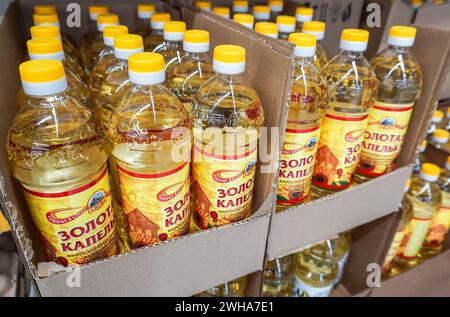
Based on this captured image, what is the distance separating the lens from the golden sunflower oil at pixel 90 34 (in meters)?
0.99

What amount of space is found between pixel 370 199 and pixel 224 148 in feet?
1.60

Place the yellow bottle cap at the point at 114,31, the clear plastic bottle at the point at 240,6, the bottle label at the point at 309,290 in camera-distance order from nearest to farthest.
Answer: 1. the yellow bottle cap at the point at 114,31
2. the clear plastic bottle at the point at 240,6
3. the bottle label at the point at 309,290

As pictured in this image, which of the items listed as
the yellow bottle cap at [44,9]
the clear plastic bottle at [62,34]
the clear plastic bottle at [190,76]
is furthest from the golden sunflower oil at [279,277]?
the yellow bottle cap at [44,9]

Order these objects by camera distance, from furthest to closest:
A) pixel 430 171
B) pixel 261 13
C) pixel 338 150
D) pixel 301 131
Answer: pixel 430 171 → pixel 261 13 → pixel 338 150 → pixel 301 131

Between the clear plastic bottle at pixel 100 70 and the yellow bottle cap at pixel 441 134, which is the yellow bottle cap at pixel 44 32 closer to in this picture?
the clear plastic bottle at pixel 100 70

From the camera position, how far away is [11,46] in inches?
31.4

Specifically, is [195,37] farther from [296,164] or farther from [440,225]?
[440,225]

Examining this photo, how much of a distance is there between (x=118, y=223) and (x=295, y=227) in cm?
40

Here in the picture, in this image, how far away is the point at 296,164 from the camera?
0.77 metres

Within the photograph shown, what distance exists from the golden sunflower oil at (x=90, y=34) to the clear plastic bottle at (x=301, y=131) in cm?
57

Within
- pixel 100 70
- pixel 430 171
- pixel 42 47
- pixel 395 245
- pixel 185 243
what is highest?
pixel 42 47

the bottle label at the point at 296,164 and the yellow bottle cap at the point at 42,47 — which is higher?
the yellow bottle cap at the point at 42,47

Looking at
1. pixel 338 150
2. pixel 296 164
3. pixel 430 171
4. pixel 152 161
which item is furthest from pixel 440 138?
pixel 152 161

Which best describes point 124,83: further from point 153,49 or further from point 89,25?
point 89,25
